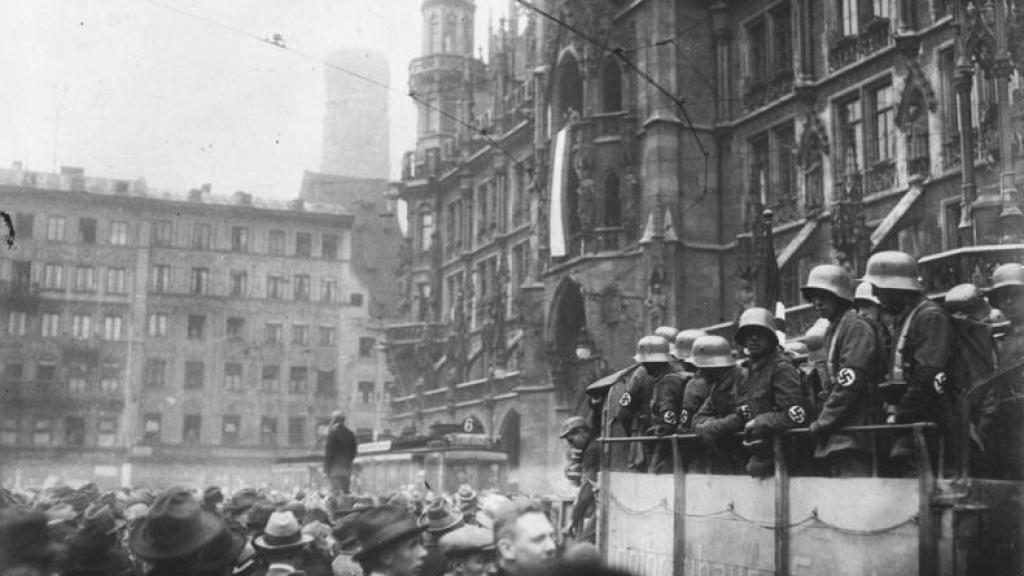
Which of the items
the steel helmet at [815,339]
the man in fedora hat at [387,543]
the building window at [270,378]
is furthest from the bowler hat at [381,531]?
the building window at [270,378]

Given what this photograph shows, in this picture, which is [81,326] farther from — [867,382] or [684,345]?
[867,382]

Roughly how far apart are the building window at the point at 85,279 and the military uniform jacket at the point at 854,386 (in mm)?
70523

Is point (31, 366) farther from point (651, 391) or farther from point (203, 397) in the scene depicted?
point (651, 391)

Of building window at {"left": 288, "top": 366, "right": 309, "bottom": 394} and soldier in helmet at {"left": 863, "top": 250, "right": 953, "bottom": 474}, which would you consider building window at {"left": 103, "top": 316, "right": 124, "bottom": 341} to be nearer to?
building window at {"left": 288, "top": 366, "right": 309, "bottom": 394}

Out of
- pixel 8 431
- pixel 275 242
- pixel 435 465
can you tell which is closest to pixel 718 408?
pixel 435 465

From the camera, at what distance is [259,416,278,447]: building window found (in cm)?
7456

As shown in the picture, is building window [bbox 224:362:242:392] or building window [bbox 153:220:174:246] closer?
building window [bbox 224:362:242:392]

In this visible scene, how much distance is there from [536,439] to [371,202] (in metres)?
50.2

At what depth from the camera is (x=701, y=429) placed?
9219 millimetres

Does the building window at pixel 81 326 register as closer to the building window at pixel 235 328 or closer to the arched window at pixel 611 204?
the building window at pixel 235 328

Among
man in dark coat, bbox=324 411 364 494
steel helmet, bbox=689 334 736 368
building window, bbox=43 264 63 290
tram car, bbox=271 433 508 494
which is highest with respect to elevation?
building window, bbox=43 264 63 290

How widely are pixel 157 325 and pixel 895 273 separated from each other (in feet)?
234

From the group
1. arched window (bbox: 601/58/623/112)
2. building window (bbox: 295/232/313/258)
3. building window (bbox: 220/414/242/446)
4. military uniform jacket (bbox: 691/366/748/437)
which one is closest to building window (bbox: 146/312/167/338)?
building window (bbox: 220/414/242/446)

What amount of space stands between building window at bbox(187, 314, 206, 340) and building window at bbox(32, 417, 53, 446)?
9961 mm
